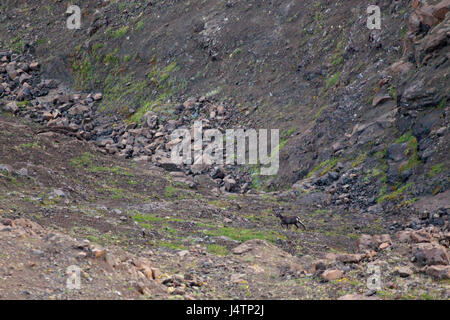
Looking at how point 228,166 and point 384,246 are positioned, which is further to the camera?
point 228,166

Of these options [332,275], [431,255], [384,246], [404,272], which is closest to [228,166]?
[384,246]

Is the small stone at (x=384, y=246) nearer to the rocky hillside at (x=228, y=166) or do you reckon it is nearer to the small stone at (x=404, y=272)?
the rocky hillside at (x=228, y=166)

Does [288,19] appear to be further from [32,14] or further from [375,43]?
[32,14]

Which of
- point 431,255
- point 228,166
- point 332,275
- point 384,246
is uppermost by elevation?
point 228,166

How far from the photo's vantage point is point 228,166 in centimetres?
2411

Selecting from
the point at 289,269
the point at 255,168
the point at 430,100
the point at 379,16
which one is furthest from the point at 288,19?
the point at 289,269

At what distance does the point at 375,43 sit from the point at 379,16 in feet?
4.88

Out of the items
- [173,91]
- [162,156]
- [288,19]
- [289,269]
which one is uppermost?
[288,19]

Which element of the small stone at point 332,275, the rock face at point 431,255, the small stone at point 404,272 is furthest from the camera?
the rock face at point 431,255

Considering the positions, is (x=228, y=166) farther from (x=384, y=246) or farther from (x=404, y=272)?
(x=404, y=272)

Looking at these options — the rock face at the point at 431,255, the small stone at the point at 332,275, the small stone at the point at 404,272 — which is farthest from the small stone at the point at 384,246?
the small stone at the point at 332,275

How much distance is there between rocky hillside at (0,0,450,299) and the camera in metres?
11.8

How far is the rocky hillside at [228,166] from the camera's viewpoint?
1180cm

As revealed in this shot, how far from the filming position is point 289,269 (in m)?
13.0
